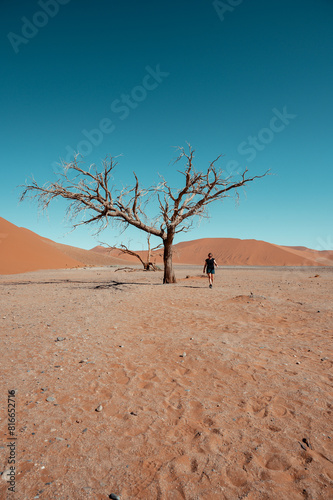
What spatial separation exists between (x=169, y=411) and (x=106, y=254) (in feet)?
269

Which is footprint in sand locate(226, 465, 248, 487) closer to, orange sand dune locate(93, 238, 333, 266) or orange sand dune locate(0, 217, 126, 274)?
orange sand dune locate(0, 217, 126, 274)

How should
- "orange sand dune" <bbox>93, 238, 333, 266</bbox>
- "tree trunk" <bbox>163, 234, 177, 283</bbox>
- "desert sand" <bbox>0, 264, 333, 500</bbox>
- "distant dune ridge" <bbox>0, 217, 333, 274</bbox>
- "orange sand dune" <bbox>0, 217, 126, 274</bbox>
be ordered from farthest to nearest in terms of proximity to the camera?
"orange sand dune" <bbox>93, 238, 333, 266</bbox>, "distant dune ridge" <bbox>0, 217, 333, 274</bbox>, "orange sand dune" <bbox>0, 217, 126, 274</bbox>, "tree trunk" <bbox>163, 234, 177, 283</bbox>, "desert sand" <bbox>0, 264, 333, 500</bbox>

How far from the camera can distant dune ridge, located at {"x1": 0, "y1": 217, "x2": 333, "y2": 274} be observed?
3694 cm

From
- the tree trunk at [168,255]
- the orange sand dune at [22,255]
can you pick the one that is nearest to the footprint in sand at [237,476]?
the tree trunk at [168,255]

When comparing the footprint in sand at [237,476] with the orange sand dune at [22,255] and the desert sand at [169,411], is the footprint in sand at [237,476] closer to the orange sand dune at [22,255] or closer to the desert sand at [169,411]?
the desert sand at [169,411]

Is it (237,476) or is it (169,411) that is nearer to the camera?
(237,476)

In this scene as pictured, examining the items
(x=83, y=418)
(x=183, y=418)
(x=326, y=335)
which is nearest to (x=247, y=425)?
(x=183, y=418)

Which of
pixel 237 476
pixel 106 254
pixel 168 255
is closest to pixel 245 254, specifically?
pixel 106 254

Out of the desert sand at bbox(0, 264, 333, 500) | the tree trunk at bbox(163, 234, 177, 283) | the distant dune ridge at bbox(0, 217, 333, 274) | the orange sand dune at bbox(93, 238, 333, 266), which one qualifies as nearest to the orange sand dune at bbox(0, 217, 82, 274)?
the distant dune ridge at bbox(0, 217, 333, 274)

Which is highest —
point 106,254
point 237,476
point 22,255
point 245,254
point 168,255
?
point 245,254

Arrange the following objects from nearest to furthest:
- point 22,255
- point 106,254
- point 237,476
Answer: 1. point 237,476
2. point 22,255
3. point 106,254

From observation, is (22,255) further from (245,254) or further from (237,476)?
(245,254)

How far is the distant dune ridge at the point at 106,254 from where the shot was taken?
36938 millimetres

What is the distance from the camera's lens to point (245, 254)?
258 feet
